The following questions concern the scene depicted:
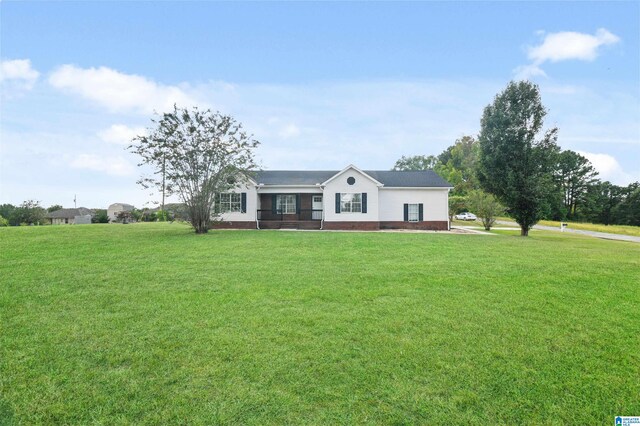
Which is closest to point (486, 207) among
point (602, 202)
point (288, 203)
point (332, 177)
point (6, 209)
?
point (332, 177)

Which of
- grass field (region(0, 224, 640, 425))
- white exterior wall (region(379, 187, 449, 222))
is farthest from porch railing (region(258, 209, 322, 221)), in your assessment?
grass field (region(0, 224, 640, 425))

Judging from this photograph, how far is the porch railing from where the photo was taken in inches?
875

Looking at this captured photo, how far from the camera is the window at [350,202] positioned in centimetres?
2111

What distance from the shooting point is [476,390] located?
9.39 feet

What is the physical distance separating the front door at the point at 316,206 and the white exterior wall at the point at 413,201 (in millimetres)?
4335

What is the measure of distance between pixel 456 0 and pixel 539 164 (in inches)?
451

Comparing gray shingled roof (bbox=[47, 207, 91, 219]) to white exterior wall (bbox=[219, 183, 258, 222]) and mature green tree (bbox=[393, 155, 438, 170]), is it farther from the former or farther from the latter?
mature green tree (bbox=[393, 155, 438, 170])

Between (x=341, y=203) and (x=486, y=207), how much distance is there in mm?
11972

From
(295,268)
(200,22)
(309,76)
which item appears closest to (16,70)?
(200,22)

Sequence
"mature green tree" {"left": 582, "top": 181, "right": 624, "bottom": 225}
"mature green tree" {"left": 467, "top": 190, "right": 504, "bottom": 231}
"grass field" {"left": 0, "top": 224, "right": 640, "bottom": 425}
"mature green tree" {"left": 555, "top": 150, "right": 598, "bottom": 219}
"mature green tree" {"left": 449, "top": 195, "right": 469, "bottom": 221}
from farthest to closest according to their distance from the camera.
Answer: "mature green tree" {"left": 555, "top": 150, "right": 598, "bottom": 219} < "mature green tree" {"left": 582, "top": 181, "right": 624, "bottom": 225} < "mature green tree" {"left": 449, "top": 195, "right": 469, "bottom": 221} < "mature green tree" {"left": 467, "top": 190, "right": 504, "bottom": 231} < "grass field" {"left": 0, "top": 224, "right": 640, "bottom": 425}

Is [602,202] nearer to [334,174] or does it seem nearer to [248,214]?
[334,174]

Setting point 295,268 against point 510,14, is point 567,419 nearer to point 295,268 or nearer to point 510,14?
point 295,268

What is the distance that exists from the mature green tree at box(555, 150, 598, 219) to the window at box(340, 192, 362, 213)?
183ft

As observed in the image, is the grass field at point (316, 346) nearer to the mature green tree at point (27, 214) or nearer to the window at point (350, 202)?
the window at point (350, 202)
